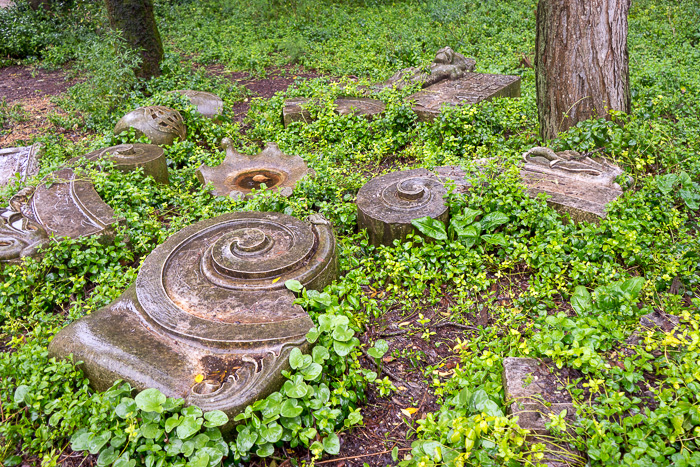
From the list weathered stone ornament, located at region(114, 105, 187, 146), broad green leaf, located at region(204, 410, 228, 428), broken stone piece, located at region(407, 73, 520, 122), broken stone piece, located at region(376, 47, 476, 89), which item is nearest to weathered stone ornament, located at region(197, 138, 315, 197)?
weathered stone ornament, located at region(114, 105, 187, 146)

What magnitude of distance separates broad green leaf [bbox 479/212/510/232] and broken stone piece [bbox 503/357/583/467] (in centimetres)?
149

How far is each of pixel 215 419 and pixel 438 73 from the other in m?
5.93

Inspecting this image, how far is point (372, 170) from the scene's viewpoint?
555 cm

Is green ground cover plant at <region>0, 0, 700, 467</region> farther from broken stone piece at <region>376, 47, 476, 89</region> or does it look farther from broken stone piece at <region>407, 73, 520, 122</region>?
broken stone piece at <region>376, 47, 476, 89</region>

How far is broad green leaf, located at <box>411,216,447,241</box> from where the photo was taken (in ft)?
12.6

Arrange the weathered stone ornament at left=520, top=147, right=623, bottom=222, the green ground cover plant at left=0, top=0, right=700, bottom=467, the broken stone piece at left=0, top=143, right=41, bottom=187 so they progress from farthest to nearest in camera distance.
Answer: the broken stone piece at left=0, top=143, right=41, bottom=187 → the weathered stone ornament at left=520, top=147, right=623, bottom=222 → the green ground cover plant at left=0, top=0, right=700, bottom=467

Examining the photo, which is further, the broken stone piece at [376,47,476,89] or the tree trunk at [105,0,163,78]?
the tree trunk at [105,0,163,78]

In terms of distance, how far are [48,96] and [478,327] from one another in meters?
8.64

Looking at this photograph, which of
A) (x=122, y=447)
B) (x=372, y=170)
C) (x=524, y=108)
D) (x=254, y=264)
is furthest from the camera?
(x=524, y=108)

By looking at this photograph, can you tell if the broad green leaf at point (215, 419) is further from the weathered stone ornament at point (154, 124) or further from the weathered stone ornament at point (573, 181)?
the weathered stone ornament at point (154, 124)

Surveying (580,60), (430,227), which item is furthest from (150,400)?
(580,60)

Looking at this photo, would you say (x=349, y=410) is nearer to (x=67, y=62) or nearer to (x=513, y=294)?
(x=513, y=294)

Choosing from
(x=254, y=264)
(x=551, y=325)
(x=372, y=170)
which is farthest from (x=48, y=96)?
(x=551, y=325)

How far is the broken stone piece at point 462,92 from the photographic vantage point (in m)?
6.09
